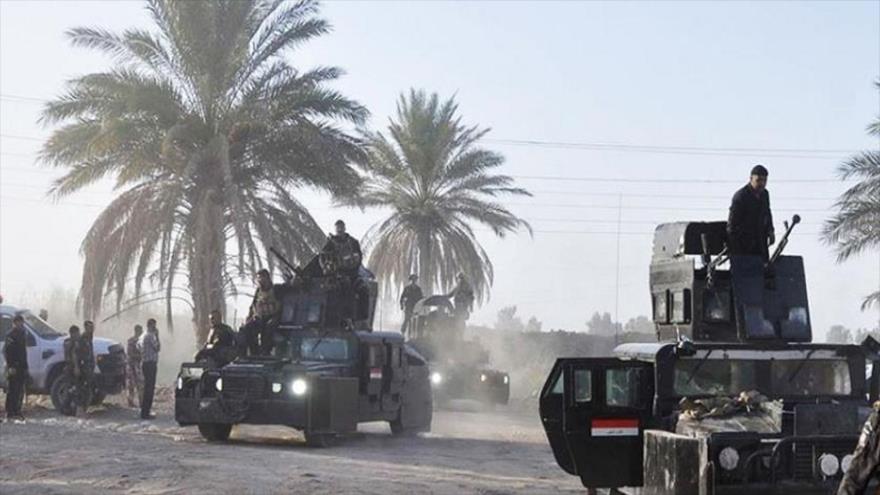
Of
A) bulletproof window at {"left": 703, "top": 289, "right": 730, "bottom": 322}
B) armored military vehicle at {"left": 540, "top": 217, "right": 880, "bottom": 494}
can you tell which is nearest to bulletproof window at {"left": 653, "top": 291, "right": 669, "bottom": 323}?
armored military vehicle at {"left": 540, "top": 217, "right": 880, "bottom": 494}

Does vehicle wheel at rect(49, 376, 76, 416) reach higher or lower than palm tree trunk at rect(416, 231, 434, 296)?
lower

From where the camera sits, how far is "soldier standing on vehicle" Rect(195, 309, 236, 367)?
64.3 ft

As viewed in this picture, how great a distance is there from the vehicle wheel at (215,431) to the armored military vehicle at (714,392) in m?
8.68

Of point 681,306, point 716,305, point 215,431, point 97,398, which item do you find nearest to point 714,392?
point 716,305

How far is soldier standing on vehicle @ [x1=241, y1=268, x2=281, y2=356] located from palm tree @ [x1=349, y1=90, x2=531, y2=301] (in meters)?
17.6

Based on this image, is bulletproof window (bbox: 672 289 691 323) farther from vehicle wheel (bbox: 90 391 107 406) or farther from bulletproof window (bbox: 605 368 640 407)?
vehicle wheel (bbox: 90 391 107 406)

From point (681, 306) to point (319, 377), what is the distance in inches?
318

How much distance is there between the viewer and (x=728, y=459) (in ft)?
29.0

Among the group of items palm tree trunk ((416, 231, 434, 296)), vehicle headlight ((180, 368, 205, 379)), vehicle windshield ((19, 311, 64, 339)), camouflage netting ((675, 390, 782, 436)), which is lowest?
camouflage netting ((675, 390, 782, 436))

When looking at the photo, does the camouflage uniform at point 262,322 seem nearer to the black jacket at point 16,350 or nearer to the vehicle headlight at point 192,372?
the vehicle headlight at point 192,372

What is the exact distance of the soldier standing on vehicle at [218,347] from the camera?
64.3 feet

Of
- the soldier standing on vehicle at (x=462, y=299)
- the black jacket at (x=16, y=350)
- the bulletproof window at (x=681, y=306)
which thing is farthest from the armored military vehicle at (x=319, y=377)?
the soldier standing on vehicle at (x=462, y=299)

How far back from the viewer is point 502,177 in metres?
37.8

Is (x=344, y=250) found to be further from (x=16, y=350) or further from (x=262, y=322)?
(x=16, y=350)
